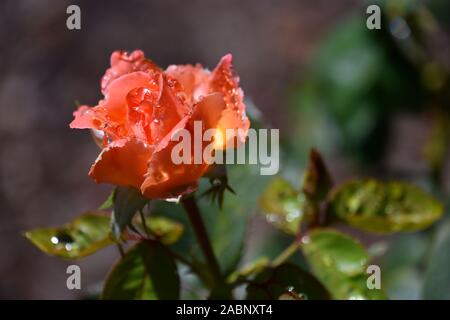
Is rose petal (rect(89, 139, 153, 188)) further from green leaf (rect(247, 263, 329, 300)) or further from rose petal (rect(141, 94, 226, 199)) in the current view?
green leaf (rect(247, 263, 329, 300))

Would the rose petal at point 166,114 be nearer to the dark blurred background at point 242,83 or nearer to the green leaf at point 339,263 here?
the green leaf at point 339,263

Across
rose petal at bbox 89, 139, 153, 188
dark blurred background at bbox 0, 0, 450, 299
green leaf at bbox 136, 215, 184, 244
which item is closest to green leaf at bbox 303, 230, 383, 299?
green leaf at bbox 136, 215, 184, 244

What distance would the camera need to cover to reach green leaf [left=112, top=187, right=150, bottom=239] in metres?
0.61

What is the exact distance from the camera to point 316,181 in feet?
2.65

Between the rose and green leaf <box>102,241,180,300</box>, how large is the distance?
0.12 m

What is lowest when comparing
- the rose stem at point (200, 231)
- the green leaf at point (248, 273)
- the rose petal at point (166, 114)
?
the green leaf at point (248, 273)

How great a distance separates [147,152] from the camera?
59cm

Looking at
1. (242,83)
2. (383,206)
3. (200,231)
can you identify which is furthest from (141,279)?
(242,83)

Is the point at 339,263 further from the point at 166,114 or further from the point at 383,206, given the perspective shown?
the point at 166,114

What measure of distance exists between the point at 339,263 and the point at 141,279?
205 mm

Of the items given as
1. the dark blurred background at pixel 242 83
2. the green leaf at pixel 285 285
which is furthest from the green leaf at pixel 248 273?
the dark blurred background at pixel 242 83

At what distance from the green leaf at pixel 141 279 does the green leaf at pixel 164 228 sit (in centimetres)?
4

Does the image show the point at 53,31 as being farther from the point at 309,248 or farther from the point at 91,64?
the point at 309,248

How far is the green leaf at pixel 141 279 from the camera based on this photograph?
69 centimetres
